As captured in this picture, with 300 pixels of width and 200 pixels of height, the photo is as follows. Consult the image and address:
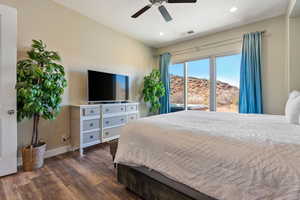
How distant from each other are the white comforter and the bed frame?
8cm

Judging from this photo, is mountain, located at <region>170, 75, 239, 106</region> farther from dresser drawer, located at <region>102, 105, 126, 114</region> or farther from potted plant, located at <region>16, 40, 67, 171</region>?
potted plant, located at <region>16, 40, 67, 171</region>

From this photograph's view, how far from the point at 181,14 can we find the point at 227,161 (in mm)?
2981

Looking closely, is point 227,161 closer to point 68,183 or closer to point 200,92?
point 68,183

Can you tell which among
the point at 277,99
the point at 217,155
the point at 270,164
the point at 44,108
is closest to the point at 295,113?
the point at 270,164

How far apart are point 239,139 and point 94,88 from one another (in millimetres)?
2840

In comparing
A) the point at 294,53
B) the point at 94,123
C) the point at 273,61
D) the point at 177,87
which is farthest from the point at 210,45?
the point at 94,123

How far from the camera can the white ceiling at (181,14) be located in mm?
2666

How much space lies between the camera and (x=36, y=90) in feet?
6.90

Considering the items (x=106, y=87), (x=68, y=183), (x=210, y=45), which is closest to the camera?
(x=68, y=183)

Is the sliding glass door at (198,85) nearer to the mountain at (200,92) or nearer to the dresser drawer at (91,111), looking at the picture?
the mountain at (200,92)

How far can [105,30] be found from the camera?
3.62m

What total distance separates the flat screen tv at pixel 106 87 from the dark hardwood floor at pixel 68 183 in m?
1.33

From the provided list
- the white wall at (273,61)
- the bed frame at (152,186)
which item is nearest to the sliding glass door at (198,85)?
the white wall at (273,61)

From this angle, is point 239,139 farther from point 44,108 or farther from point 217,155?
point 44,108
